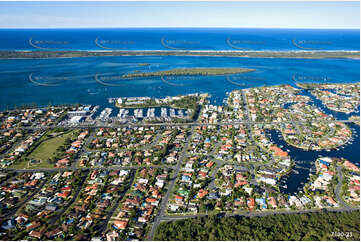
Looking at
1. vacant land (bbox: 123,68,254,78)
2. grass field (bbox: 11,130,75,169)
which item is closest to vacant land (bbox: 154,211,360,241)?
grass field (bbox: 11,130,75,169)

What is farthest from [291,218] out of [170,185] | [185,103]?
[185,103]

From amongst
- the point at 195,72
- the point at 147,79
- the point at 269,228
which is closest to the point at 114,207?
the point at 269,228

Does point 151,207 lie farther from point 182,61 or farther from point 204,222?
point 182,61

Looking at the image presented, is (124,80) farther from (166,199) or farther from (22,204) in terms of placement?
(166,199)

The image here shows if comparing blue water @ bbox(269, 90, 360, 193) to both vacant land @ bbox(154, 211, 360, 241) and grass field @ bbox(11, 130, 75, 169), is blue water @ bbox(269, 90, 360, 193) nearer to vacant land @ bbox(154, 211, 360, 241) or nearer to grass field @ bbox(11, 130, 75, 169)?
vacant land @ bbox(154, 211, 360, 241)

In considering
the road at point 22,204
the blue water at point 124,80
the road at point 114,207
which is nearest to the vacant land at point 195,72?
the blue water at point 124,80
